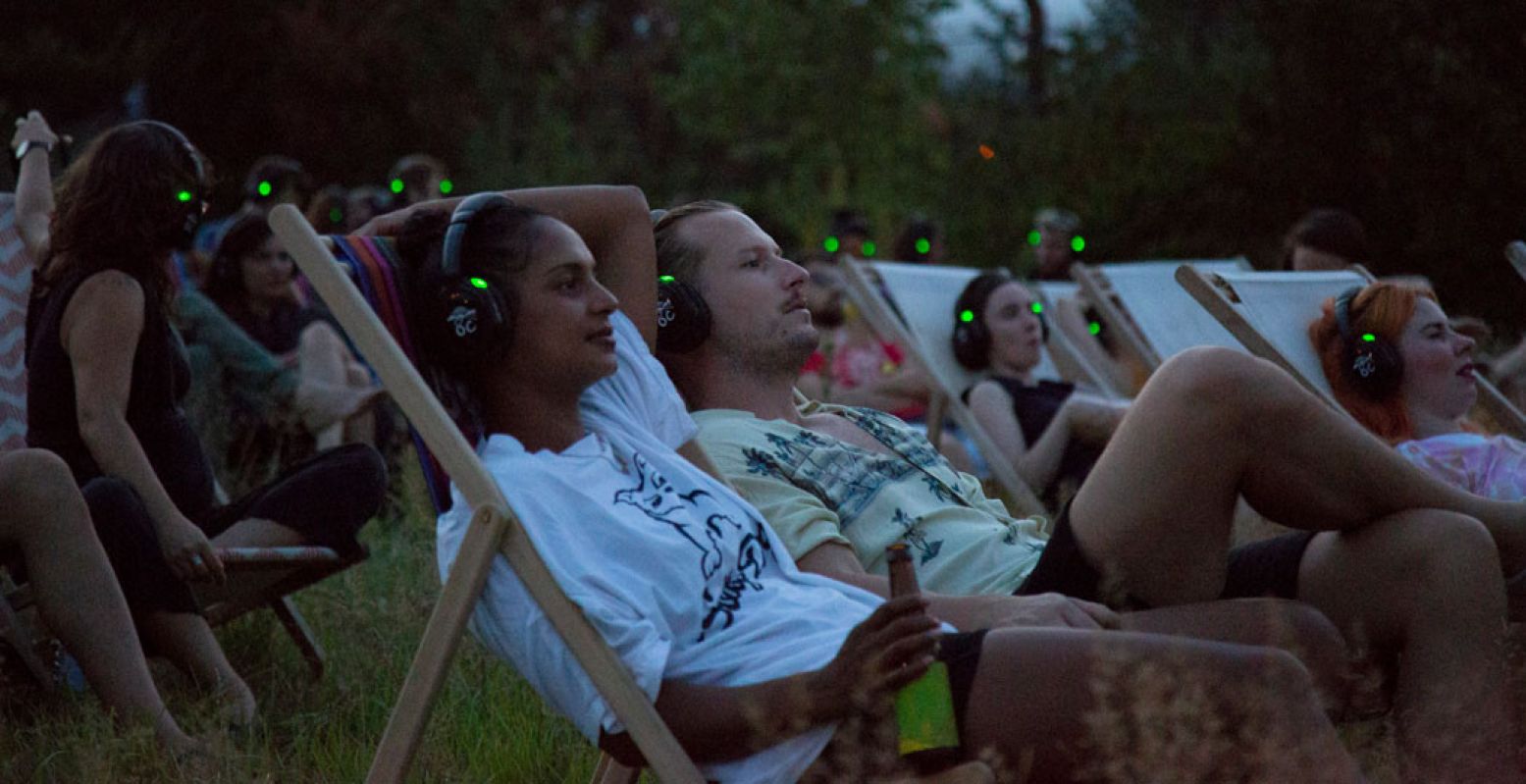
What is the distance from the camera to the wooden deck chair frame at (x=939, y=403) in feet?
21.3

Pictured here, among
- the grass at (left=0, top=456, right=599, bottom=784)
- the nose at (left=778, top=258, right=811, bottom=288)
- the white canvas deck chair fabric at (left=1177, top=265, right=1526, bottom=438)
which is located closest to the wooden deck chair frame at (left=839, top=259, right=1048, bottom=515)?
the white canvas deck chair fabric at (left=1177, top=265, right=1526, bottom=438)

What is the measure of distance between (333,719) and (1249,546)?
6.57 feet

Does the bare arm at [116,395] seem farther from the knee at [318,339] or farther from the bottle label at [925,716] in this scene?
the knee at [318,339]

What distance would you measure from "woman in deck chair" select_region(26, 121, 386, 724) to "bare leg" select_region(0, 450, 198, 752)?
176 mm

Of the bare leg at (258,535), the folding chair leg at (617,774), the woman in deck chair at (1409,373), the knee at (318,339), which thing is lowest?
the knee at (318,339)

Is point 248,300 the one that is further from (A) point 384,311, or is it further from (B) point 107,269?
(A) point 384,311

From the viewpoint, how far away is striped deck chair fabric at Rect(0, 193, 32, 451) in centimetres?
444

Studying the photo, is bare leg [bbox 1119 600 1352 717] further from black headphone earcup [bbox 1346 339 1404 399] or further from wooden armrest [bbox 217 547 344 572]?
wooden armrest [bbox 217 547 344 572]

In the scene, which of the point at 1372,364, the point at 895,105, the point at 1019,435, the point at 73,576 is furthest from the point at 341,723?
the point at 895,105

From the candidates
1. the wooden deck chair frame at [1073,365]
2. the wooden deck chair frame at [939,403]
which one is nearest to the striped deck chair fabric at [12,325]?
the wooden deck chair frame at [939,403]

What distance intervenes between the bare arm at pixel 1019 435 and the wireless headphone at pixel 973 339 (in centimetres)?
23

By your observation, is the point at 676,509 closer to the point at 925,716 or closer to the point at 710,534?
the point at 710,534

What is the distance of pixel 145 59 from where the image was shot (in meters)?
19.8

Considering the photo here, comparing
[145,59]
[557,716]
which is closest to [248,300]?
[557,716]
